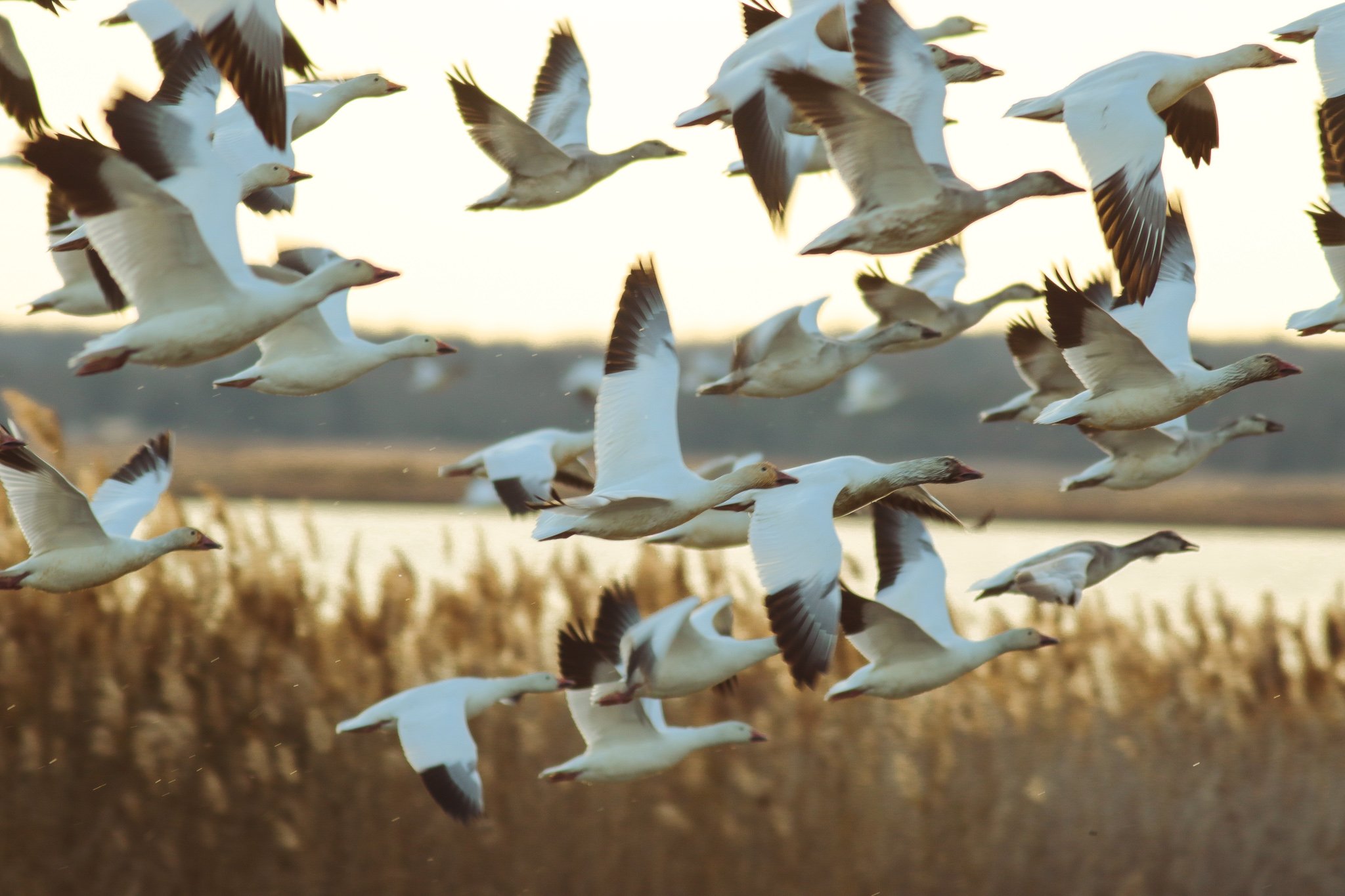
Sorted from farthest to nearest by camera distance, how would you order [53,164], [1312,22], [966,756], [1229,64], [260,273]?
1. [966,756]
2. [260,273]
3. [1229,64]
4. [1312,22]
5. [53,164]

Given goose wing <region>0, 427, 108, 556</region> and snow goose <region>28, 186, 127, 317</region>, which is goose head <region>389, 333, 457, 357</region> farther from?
goose wing <region>0, 427, 108, 556</region>

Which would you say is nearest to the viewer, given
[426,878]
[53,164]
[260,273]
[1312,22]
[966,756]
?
[53,164]

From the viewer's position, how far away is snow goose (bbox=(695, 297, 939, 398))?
6.12 meters

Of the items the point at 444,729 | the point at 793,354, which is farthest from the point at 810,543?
the point at 444,729

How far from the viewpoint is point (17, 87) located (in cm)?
508

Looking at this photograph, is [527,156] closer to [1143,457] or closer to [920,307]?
[920,307]

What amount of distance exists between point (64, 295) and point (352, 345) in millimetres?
1026

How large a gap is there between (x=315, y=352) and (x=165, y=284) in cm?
120

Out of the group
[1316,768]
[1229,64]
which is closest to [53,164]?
[1229,64]

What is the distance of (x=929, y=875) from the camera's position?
20.0 feet

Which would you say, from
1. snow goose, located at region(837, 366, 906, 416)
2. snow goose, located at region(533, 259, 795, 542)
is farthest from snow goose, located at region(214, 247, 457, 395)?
snow goose, located at region(837, 366, 906, 416)

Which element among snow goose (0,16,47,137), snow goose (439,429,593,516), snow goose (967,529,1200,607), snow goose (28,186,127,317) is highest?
snow goose (0,16,47,137)

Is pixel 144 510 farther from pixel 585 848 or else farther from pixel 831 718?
pixel 831 718

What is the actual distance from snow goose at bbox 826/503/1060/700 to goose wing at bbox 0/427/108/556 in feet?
8.45
